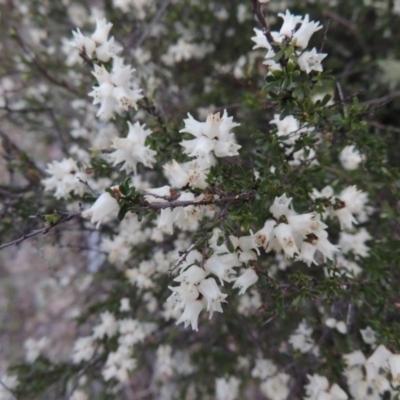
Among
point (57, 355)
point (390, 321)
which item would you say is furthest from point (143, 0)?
point (57, 355)

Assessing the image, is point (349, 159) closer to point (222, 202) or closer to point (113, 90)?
point (222, 202)

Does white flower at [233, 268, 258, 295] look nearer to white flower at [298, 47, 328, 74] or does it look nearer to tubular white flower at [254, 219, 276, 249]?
tubular white flower at [254, 219, 276, 249]

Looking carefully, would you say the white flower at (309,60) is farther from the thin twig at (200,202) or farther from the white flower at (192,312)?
the white flower at (192,312)

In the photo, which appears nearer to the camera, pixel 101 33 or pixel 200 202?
pixel 200 202

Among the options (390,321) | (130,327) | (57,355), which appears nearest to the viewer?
(390,321)

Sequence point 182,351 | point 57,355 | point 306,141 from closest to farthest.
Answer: point 306,141 < point 182,351 < point 57,355

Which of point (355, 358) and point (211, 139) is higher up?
point (211, 139)

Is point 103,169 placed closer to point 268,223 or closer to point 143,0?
point 268,223

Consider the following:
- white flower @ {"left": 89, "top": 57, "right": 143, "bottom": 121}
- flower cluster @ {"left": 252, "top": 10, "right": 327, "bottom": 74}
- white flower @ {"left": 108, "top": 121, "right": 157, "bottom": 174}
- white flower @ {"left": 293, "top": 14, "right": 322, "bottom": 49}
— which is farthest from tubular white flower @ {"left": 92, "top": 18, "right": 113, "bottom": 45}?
white flower @ {"left": 293, "top": 14, "right": 322, "bottom": 49}

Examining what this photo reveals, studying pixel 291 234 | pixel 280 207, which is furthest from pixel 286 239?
pixel 280 207
